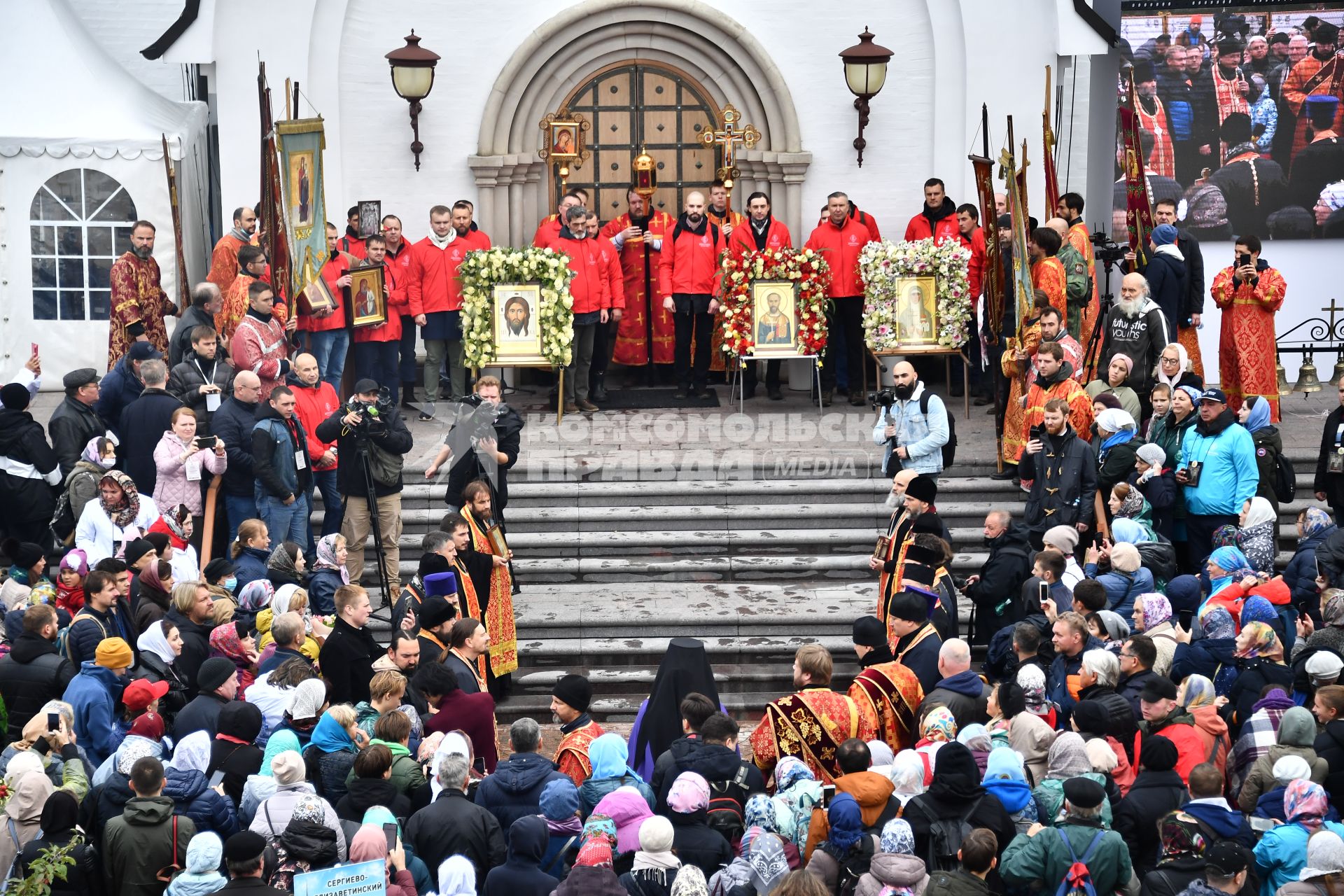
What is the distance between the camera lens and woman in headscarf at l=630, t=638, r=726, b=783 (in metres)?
9.24

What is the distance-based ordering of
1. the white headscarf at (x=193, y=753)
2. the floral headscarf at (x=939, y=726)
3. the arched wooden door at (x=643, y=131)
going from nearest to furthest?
the white headscarf at (x=193, y=753)
the floral headscarf at (x=939, y=726)
the arched wooden door at (x=643, y=131)

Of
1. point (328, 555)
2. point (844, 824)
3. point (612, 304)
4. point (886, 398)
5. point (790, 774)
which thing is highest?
point (612, 304)

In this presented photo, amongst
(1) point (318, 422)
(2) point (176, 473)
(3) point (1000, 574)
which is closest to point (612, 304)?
(1) point (318, 422)

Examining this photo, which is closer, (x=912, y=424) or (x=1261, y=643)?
(x=1261, y=643)

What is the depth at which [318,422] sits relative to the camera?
13.1 m

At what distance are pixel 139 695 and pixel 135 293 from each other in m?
7.73

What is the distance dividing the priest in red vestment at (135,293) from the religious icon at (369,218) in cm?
185

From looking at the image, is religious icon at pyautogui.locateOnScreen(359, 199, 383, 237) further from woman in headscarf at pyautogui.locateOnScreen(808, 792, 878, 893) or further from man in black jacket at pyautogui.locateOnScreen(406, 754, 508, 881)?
woman in headscarf at pyautogui.locateOnScreen(808, 792, 878, 893)

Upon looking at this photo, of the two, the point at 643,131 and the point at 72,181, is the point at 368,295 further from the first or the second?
the point at 643,131

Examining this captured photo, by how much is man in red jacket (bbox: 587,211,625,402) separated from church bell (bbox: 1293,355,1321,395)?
6.91 metres

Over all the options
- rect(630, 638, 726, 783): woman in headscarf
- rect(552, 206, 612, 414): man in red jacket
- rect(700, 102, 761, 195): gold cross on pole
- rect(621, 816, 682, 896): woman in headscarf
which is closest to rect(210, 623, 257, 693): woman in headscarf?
rect(630, 638, 726, 783): woman in headscarf

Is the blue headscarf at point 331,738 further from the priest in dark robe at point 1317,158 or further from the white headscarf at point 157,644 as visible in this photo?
the priest in dark robe at point 1317,158

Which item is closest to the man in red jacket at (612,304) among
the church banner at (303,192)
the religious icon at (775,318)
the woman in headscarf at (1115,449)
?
the religious icon at (775,318)

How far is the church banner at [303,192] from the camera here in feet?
47.3
